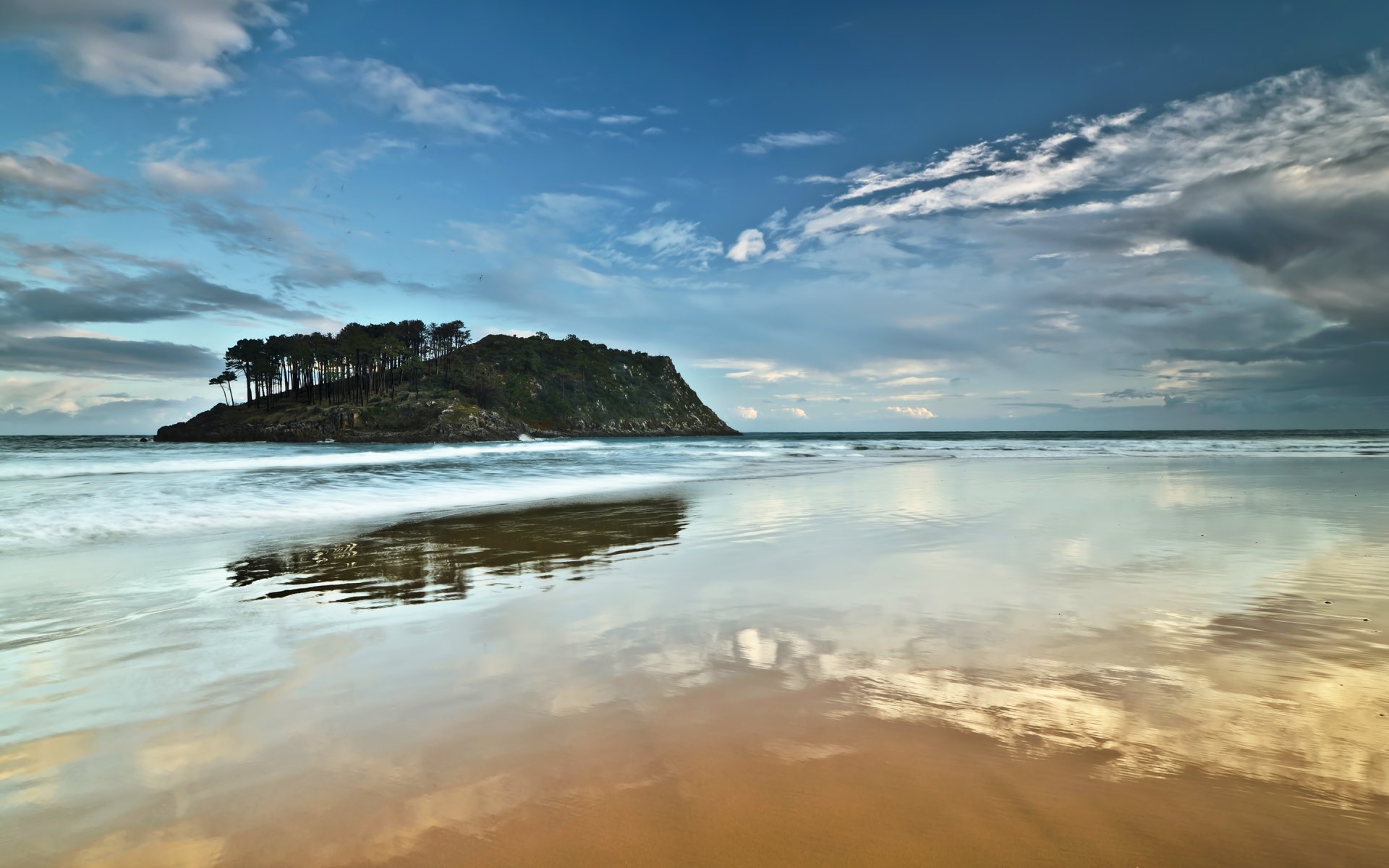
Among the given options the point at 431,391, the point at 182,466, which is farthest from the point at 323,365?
the point at 182,466

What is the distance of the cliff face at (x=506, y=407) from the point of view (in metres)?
78.2

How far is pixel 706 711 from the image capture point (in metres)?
3.09

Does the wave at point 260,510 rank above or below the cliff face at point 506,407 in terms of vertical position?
below

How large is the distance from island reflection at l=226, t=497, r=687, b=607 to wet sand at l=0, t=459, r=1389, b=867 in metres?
0.08

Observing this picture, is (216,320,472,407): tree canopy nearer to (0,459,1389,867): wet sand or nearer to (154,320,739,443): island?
(154,320,739,443): island

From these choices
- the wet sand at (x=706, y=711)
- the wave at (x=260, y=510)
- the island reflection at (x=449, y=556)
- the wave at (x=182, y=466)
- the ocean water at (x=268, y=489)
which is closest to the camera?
the wet sand at (x=706, y=711)

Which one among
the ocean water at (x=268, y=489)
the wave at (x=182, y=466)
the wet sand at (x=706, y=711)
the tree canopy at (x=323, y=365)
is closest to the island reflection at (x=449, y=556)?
the wet sand at (x=706, y=711)

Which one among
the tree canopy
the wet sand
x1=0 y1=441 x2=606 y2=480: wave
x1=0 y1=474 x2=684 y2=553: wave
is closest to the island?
the tree canopy

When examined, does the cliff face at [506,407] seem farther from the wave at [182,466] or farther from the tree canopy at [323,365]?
the wave at [182,466]

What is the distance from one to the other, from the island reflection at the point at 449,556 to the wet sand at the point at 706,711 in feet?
0.27

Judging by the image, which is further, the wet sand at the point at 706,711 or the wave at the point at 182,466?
the wave at the point at 182,466

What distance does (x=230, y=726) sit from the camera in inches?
119

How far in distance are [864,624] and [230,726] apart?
11.9 ft

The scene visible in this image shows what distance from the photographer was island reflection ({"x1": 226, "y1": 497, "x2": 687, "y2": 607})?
5957 mm
